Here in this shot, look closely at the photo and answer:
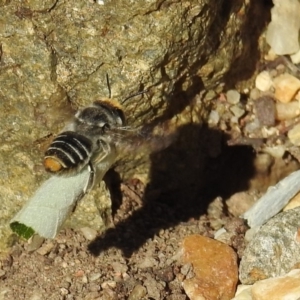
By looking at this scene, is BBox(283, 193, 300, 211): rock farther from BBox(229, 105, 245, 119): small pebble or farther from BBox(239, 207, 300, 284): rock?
BBox(229, 105, 245, 119): small pebble

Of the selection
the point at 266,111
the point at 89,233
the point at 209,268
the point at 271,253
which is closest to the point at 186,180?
the point at 266,111

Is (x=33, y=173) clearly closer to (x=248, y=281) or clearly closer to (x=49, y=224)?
(x=49, y=224)

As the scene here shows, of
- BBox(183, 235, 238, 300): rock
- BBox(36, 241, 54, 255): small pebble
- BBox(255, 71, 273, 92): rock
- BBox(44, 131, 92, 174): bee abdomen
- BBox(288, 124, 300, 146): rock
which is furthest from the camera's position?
BBox(255, 71, 273, 92): rock

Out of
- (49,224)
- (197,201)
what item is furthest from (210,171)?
(49,224)

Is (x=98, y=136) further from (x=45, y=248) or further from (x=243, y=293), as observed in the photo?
(x=243, y=293)

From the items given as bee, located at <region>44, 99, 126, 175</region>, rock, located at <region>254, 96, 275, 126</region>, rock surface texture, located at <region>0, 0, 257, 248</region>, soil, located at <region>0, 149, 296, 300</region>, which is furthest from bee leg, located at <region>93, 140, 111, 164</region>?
rock, located at <region>254, 96, 275, 126</region>

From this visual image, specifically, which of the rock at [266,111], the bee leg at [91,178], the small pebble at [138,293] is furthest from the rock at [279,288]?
the rock at [266,111]
